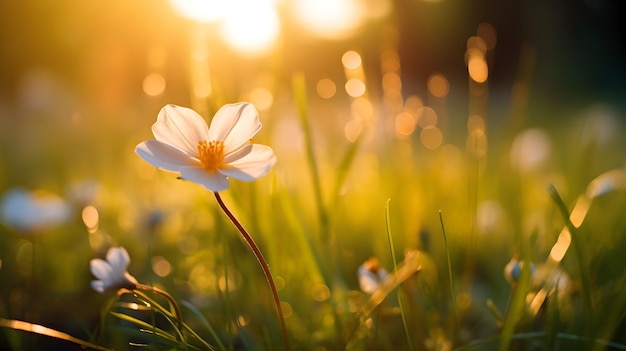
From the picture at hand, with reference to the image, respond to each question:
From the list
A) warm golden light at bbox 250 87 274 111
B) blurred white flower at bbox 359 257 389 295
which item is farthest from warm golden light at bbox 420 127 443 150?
blurred white flower at bbox 359 257 389 295

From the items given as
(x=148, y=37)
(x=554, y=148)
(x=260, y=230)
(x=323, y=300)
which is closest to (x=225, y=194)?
(x=260, y=230)

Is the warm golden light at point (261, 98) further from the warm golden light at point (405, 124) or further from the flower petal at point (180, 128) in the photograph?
the flower petal at point (180, 128)

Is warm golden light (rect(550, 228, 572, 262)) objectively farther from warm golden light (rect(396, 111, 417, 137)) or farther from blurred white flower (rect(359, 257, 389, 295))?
warm golden light (rect(396, 111, 417, 137))

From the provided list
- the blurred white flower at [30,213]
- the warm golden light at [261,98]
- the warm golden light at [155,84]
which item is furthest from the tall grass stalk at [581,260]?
the blurred white flower at [30,213]

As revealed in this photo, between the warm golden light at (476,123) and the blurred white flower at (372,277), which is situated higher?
the warm golden light at (476,123)

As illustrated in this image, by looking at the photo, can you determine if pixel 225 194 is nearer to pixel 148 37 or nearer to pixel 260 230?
pixel 260 230

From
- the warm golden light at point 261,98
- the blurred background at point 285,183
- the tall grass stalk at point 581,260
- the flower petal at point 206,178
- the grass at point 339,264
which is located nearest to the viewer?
the flower petal at point 206,178

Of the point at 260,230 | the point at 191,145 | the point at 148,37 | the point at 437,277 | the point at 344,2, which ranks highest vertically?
the point at 148,37
